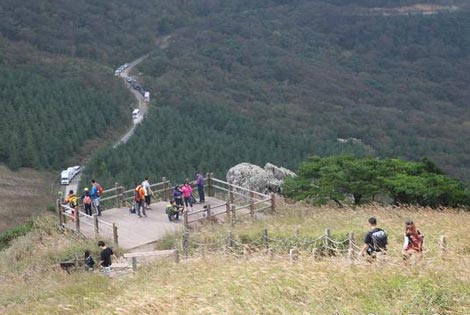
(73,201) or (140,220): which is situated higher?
(73,201)

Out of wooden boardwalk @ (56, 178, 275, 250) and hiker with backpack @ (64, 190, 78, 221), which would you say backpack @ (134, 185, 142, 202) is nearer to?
wooden boardwalk @ (56, 178, 275, 250)

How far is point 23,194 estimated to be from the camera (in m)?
49.9

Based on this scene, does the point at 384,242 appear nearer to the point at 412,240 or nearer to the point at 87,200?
the point at 412,240

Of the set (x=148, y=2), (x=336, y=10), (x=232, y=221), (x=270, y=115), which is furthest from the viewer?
(x=336, y=10)

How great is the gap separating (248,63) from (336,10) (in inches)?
2483

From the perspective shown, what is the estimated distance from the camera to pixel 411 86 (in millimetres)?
142250

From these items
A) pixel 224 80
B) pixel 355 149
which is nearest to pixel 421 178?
pixel 355 149

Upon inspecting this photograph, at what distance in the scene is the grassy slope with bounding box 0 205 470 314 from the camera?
7.24 metres

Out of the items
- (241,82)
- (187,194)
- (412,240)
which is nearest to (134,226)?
(187,194)

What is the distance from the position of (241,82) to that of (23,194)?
8341 centimetres

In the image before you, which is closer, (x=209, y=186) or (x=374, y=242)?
(x=374, y=242)

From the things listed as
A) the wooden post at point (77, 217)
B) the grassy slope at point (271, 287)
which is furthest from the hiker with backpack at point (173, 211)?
the grassy slope at point (271, 287)

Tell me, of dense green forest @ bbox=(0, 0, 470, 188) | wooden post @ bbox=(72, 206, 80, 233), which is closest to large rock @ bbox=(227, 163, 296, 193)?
wooden post @ bbox=(72, 206, 80, 233)

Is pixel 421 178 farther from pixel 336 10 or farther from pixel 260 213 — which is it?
pixel 336 10
